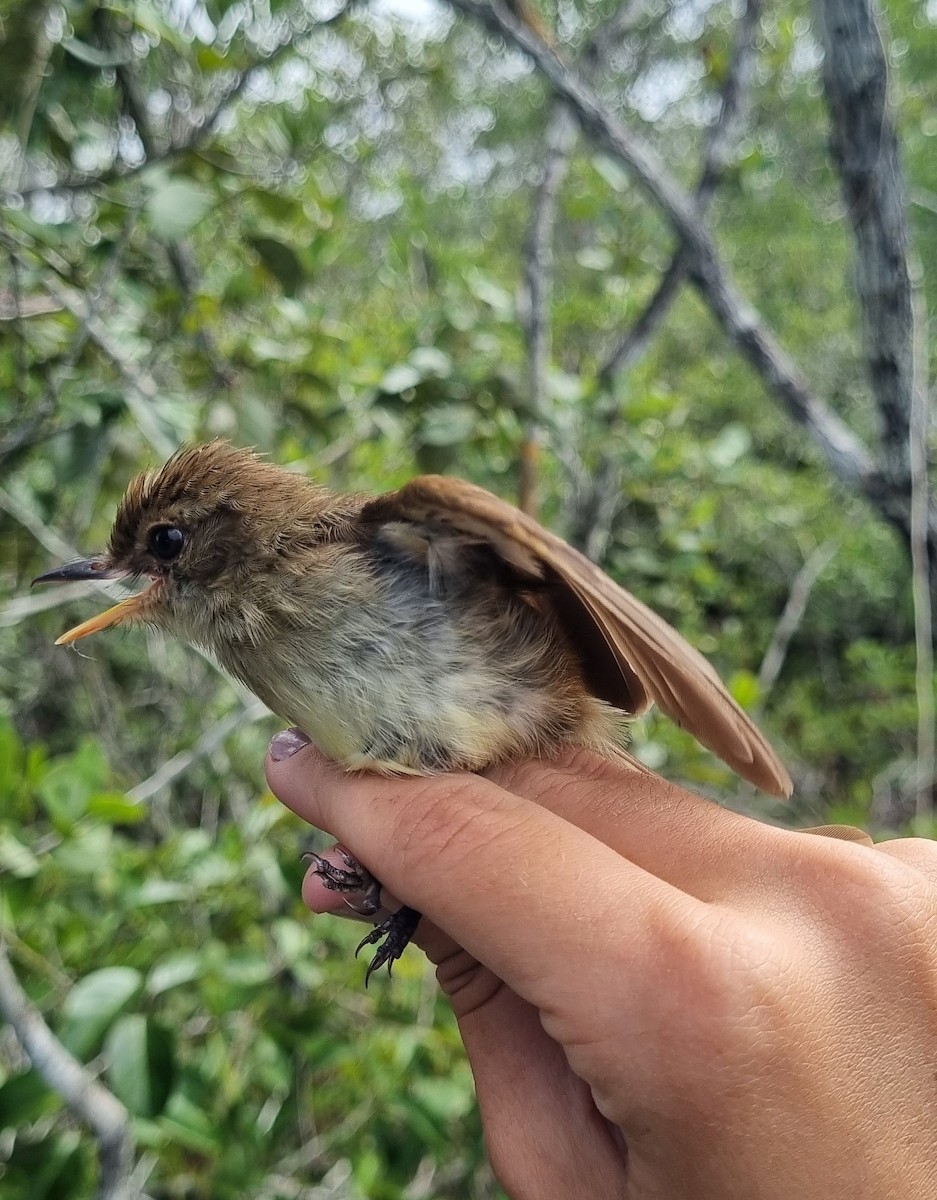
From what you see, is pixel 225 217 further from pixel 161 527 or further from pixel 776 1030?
pixel 776 1030

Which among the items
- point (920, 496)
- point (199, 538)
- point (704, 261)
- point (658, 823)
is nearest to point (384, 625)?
point (199, 538)

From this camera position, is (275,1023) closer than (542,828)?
No

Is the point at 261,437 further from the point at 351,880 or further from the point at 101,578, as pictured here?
the point at 351,880

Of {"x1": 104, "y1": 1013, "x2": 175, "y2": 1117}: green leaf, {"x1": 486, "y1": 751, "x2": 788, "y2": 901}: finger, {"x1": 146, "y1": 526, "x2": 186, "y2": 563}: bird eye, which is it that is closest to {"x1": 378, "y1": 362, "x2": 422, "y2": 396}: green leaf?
{"x1": 146, "y1": 526, "x2": 186, "y2": 563}: bird eye

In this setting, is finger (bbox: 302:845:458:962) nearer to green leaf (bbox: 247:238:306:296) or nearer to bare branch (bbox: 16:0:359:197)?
green leaf (bbox: 247:238:306:296)

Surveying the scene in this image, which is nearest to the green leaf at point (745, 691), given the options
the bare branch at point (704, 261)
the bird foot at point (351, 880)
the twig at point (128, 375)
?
the bare branch at point (704, 261)

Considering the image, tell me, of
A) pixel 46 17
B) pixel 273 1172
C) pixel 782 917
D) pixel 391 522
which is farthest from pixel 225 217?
pixel 273 1172
